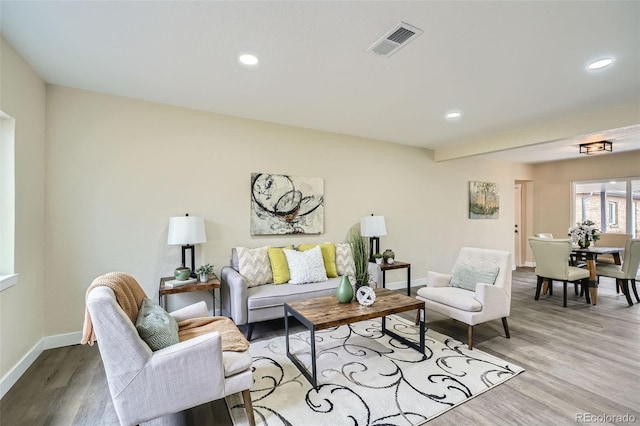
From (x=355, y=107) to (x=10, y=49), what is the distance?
3014 millimetres

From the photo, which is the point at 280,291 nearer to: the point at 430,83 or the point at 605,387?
the point at 430,83

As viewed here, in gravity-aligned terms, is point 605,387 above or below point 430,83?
below

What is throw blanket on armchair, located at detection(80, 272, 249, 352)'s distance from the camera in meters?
1.71

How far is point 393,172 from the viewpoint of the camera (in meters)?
5.21

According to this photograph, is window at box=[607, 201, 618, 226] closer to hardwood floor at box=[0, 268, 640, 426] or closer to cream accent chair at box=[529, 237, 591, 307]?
cream accent chair at box=[529, 237, 591, 307]

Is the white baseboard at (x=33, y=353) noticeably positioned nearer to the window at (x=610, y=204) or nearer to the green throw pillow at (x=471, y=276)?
the green throw pillow at (x=471, y=276)

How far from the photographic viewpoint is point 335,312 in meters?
2.50

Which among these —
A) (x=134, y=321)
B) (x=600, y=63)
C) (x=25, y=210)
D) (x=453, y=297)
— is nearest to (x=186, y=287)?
(x=134, y=321)

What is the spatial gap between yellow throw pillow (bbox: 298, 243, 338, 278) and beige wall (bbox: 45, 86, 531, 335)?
337 mm

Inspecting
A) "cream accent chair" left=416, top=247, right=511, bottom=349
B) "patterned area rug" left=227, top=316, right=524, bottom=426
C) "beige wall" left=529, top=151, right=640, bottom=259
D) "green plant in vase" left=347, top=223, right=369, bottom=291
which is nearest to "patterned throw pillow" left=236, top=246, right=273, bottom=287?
"patterned area rug" left=227, top=316, right=524, bottom=426

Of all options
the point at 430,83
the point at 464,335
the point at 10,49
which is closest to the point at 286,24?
the point at 430,83

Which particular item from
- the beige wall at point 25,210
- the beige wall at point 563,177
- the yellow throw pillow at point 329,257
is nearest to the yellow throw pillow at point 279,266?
the yellow throw pillow at point 329,257

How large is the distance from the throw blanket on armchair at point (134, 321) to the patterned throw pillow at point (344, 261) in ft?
6.45

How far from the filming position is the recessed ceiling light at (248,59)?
2.34 m
